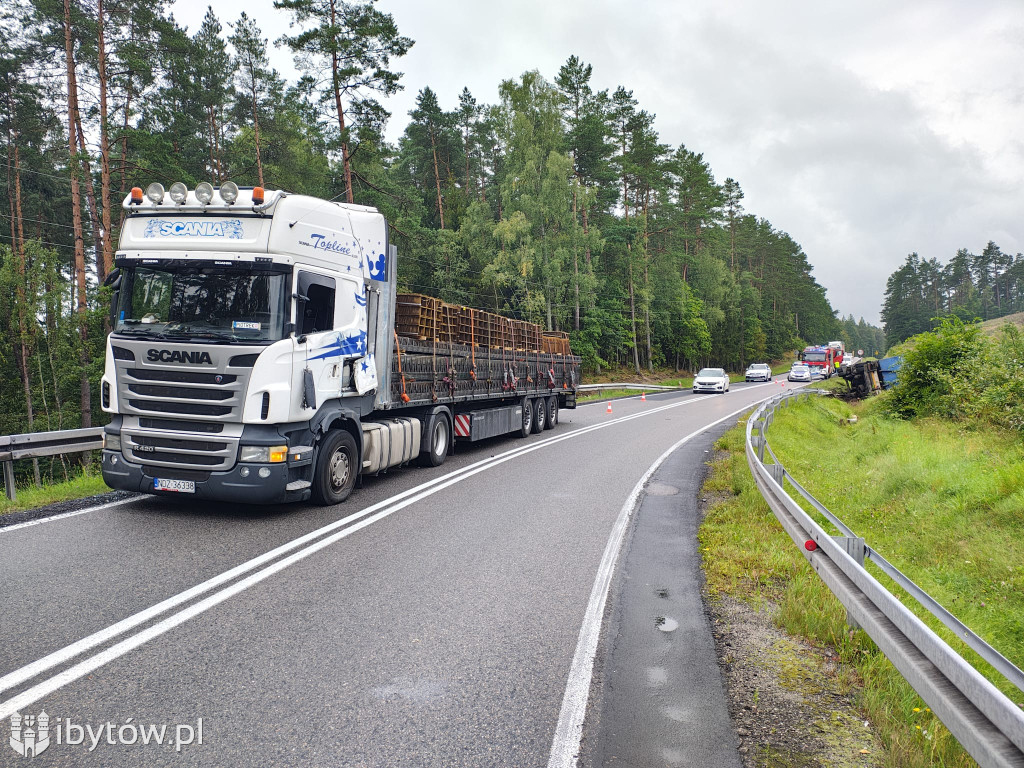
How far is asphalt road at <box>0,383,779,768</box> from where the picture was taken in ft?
10.1

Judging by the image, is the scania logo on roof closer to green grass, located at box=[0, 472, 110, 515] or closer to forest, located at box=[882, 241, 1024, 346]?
green grass, located at box=[0, 472, 110, 515]

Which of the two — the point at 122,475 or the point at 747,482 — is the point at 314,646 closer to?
the point at 122,475

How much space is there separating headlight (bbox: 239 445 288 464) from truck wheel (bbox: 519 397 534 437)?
9376 millimetres

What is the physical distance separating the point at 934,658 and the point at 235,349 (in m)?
6.45

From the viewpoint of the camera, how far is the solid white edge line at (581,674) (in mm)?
3027

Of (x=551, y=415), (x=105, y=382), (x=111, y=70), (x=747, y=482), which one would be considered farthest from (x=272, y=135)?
(x=747, y=482)

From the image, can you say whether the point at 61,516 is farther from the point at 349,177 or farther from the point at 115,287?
the point at 349,177

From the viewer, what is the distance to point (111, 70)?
67.7 ft

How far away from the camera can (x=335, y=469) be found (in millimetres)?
8125

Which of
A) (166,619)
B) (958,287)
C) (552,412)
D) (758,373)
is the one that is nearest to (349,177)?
(552,412)

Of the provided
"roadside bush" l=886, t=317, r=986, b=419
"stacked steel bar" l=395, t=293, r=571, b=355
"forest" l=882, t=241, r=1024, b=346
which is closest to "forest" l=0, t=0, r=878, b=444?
"stacked steel bar" l=395, t=293, r=571, b=355

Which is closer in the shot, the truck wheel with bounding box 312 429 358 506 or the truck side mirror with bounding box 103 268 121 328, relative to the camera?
the truck side mirror with bounding box 103 268 121 328

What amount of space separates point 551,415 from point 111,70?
1825 cm

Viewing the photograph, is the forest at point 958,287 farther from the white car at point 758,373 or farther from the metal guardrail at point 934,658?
the metal guardrail at point 934,658
